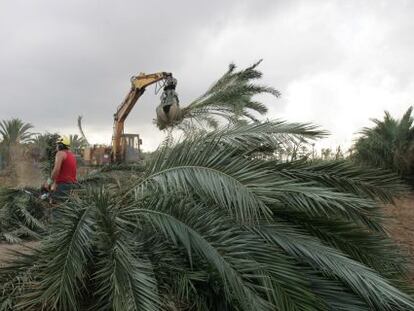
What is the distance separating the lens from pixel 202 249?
5379 millimetres

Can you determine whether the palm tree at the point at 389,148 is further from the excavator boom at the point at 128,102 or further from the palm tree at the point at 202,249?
the palm tree at the point at 202,249

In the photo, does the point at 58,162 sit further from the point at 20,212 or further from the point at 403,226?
the point at 403,226

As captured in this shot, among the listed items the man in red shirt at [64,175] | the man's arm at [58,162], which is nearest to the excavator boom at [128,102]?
the man in red shirt at [64,175]

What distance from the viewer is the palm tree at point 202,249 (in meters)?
5.22

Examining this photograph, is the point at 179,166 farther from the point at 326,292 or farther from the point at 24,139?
the point at 24,139

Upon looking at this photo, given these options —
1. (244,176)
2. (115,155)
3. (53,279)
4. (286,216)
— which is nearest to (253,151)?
(286,216)

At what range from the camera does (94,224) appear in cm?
564

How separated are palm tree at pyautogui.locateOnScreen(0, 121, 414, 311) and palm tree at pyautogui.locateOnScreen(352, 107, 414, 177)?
1000 centimetres

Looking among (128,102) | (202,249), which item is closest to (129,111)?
(128,102)

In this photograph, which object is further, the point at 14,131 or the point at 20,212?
the point at 14,131

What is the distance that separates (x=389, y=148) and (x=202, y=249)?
12064 mm

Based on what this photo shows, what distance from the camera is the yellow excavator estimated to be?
13.9 metres

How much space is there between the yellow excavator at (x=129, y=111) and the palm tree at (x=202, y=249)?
24.4ft

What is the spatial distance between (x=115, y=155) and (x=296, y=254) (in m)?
11.9
